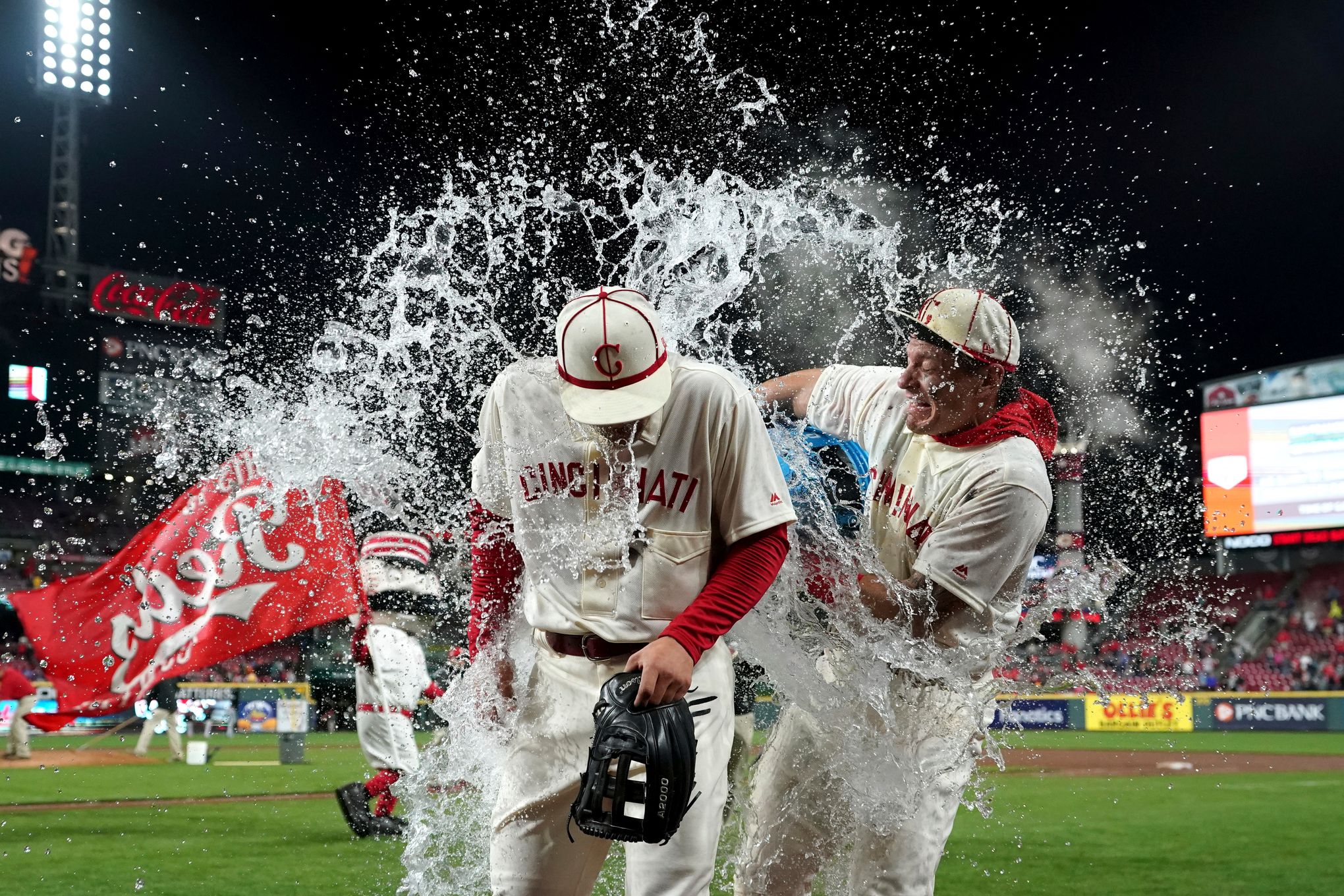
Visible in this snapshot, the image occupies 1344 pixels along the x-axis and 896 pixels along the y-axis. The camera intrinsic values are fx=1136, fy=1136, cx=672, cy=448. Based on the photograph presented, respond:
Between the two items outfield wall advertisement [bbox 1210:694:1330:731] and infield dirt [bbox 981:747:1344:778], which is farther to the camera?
outfield wall advertisement [bbox 1210:694:1330:731]

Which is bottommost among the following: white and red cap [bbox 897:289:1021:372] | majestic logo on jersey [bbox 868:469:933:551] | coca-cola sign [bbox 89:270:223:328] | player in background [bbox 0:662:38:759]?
player in background [bbox 0:662:38:759]

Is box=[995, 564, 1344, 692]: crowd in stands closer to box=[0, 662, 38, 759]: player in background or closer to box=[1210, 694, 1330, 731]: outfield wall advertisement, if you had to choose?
box=[1210, 694, 1330, 731]: outfield wall advertisement

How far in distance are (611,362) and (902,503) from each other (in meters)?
1.72

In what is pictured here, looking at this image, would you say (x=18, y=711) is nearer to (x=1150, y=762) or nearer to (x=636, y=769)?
(x=636, y=769)

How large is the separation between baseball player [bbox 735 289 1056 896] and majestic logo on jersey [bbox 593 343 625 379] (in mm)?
1506

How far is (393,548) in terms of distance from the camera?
961 cm

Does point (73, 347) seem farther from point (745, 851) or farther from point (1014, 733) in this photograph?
point (745, 851)

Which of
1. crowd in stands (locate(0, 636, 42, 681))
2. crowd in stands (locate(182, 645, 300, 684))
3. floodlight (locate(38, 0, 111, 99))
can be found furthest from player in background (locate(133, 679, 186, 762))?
floodlight (locate(38, 0, 111, 99))

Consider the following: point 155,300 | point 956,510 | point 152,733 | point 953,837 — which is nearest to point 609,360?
point 956,510

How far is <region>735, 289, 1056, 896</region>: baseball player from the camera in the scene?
12.5 ft

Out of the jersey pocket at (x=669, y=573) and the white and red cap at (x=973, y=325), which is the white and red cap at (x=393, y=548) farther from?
the jersey pocket at (x=669, y=573)

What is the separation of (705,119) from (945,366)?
20.1 ft

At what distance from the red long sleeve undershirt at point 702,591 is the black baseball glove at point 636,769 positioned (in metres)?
0.19

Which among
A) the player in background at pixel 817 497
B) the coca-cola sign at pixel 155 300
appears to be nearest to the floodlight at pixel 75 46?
the coca-cola sign at pixel 155 300
